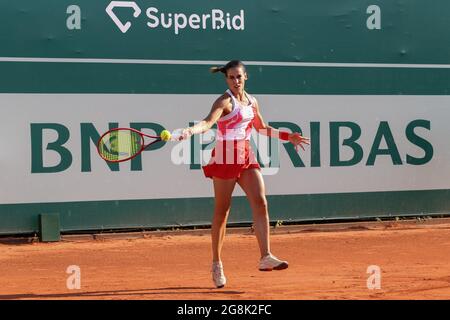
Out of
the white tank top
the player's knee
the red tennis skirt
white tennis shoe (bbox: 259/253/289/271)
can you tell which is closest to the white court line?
the white tank top

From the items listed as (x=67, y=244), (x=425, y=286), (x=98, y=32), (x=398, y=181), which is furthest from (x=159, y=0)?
(x=425, y=286)

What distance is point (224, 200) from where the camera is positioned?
5.77 m

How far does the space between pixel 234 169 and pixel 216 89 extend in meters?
3.42

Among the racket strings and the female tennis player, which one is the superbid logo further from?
the female tennis player

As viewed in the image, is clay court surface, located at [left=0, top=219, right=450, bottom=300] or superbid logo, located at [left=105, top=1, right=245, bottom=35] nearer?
clay court surface, located at [left=0, top=219, right=450, bottom=300]

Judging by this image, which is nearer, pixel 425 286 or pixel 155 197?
pixel 425 286

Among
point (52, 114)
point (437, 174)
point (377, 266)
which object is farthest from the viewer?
point (437, 174)

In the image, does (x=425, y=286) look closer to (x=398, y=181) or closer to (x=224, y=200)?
(x=224, y=200)

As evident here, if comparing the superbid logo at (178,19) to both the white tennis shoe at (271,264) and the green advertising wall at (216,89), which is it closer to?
the green advertising wall at (216,89)

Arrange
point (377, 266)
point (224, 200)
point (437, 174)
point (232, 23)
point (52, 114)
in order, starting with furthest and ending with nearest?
point (437, 174) < point (232, 23) < point (52, 114) < point (377, 266) < point (224, 200)

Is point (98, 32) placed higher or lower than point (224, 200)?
higher

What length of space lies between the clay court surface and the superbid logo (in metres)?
2.09

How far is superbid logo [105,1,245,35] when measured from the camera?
8711 mm

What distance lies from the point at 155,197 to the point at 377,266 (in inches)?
110
